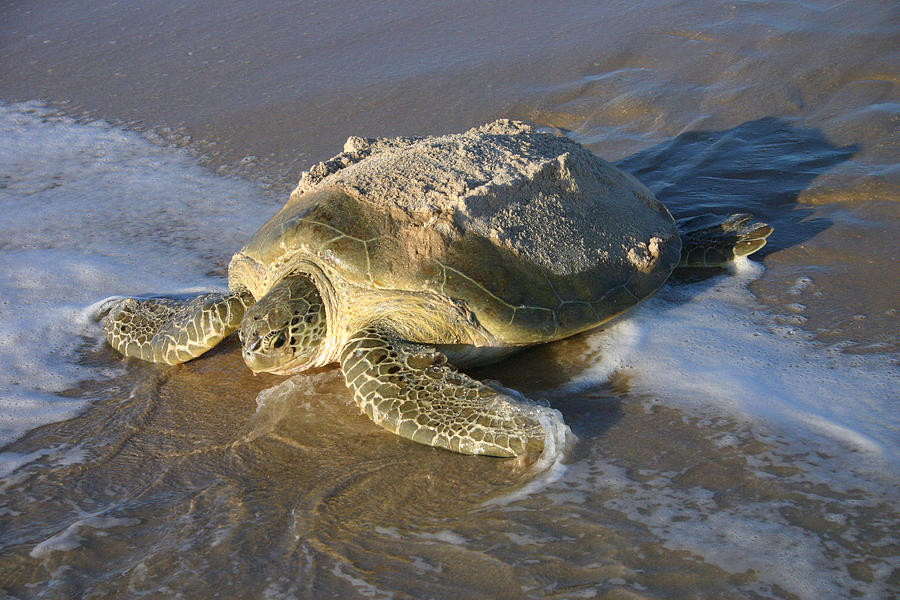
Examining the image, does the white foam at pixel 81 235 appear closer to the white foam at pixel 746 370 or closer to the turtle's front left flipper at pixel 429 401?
the turtle's front left flipper at pixel 429 401

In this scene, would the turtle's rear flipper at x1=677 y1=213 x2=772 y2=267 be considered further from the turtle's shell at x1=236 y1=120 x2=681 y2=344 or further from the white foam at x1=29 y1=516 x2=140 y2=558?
the white foam at x1=29 y1=516 x2=140 y2=558

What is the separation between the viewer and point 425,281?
3.65m

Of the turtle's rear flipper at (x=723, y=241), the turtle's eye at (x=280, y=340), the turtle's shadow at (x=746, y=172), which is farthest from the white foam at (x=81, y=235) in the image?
the turtle's rear flipper at (x=723, y=241)

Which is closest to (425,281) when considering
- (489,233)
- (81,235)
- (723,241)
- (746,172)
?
(489,233)

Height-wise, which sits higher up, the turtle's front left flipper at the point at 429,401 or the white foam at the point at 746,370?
the white foam at the point at 746,370

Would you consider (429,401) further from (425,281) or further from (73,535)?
(73,535)

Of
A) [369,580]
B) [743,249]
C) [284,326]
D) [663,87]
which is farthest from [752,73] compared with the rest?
[369,580]

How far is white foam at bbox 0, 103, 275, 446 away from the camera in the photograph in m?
4.13

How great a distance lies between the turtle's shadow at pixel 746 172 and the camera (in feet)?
16.1

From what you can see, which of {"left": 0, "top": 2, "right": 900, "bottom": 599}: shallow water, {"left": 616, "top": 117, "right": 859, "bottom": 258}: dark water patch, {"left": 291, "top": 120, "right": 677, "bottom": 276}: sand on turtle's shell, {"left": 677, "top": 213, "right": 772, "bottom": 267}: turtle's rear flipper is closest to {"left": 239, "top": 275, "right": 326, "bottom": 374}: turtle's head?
{"left": 0, "top": 2, "right": 900, "bottom": 599}: shallow water

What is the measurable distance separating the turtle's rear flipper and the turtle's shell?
0.46 feet

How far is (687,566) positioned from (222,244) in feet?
13.2

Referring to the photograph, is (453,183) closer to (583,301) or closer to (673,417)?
(583,301)

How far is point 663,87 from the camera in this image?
6.80 meters
